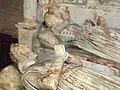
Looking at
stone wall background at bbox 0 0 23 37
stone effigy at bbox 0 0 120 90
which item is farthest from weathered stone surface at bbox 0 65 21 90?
stone wall background at bbox 0 0 23 37

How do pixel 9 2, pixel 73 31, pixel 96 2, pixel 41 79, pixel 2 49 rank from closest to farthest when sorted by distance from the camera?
pixel 41 79 < pixel 73 31 < pixel 96 2 < pixel 2 49 < pixel 9 2

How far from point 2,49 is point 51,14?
1.72 metres

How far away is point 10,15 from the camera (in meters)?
5.88

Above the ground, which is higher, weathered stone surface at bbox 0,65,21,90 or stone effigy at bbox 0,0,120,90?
stone effigy at bbox 0,0,120,90

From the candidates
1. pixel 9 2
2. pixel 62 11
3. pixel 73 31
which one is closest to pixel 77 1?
pixel 62 11

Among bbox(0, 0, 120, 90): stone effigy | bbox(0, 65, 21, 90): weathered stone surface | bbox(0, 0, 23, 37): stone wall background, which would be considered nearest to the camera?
bbox(0, 0, 120, 90): stone effigy

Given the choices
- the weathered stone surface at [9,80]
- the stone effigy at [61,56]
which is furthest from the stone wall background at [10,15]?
the weathered stone surface at [9,80]

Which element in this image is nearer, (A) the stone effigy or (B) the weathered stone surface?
(A) the stone effigy

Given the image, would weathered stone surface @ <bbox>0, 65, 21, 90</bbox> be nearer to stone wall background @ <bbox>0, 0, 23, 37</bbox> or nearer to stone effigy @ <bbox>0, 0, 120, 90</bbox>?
stone effigy @ <bbox>0, 0, 120, 90</bbox>

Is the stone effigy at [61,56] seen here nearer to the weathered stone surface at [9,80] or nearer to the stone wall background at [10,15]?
the weathered stone surface at [9,80]

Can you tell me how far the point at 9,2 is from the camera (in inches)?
230

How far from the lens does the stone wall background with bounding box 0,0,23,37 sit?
576 cm

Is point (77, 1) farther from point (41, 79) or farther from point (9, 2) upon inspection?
point (9, 2)

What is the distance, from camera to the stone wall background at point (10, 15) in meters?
5.76
